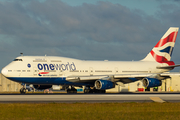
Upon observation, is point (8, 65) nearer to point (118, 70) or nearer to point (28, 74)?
point (28, 74)

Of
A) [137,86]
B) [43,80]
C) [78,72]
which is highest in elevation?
[78,72]

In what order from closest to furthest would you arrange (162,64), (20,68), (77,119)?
(77,119), (20,68), (162,64)

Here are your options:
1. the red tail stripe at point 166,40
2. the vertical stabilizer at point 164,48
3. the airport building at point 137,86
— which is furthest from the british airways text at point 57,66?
the red tail stripe at point 166,40

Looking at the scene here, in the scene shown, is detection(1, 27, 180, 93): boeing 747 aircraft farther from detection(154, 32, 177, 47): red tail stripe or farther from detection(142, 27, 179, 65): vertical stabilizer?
detection(154, 32, 177, 47): red tail stripe

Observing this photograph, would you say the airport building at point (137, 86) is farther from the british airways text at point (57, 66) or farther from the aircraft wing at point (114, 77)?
the aircraft wing at point (114, 77)

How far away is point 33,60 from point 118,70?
16133mm

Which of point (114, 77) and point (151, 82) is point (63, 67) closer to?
point (114, 77)

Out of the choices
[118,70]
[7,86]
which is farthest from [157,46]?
[7,86]

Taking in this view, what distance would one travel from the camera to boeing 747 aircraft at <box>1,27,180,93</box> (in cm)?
4628

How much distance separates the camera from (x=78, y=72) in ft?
165

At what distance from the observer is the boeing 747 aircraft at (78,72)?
46.3 meters

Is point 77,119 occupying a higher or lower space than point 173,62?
lower

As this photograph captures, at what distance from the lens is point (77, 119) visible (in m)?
15.2

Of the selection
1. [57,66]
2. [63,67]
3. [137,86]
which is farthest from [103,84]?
[137,86]
